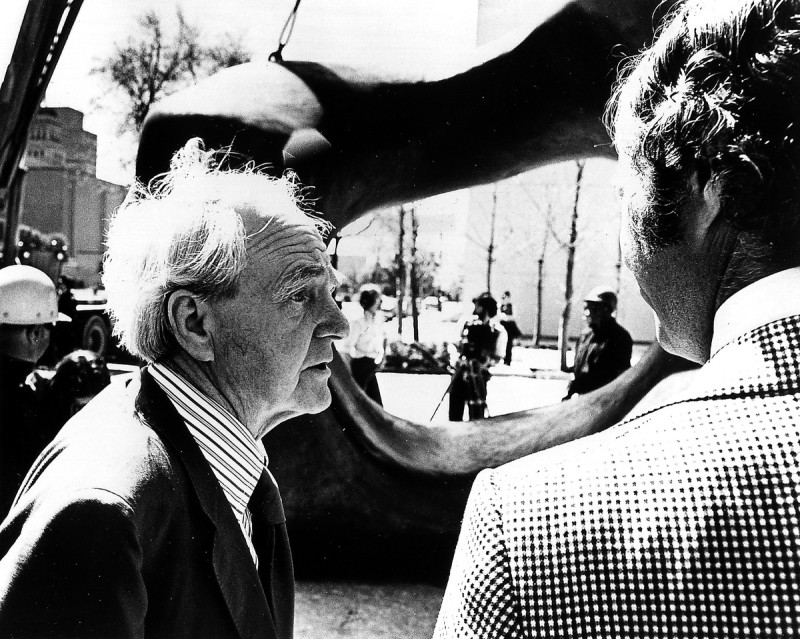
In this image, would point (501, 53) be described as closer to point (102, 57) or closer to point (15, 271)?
point (102, 57)

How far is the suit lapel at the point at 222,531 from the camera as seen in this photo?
971 mm

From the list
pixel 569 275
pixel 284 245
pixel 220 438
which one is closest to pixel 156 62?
pixel 284 245

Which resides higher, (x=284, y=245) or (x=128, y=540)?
(x=284, y=245)

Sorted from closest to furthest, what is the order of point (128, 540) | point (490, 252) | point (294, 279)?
point (128, 540)
point (294, 279)
point (490, 252)

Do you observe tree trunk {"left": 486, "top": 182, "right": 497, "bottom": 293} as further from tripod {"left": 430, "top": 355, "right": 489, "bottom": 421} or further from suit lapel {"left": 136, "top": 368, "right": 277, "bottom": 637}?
suit lapel {"left": 136, "top": 368, "right": 277, "bottom": 637}

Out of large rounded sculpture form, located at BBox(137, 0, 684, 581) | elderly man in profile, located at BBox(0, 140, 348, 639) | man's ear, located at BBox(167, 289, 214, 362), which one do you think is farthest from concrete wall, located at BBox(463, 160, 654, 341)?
man's ear, located at BBox(167, 289, 214, 362)

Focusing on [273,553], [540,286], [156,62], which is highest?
[156,62]

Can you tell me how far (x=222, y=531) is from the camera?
98 centimetres

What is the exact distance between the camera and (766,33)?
521 millimetres

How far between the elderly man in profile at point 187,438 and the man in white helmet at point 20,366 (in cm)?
113

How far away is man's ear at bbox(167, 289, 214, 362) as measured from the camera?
45.4 inches

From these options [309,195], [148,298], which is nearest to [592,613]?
[148,298]

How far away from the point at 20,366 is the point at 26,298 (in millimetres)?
228

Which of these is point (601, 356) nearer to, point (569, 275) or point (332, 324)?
point (332, 324)
